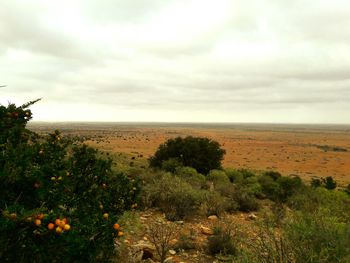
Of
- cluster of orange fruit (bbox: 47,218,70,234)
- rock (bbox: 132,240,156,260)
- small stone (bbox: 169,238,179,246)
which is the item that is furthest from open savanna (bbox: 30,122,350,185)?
cluster of orange fruit (bbox: 47,218,70,234)

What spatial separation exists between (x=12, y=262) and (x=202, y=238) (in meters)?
6.02

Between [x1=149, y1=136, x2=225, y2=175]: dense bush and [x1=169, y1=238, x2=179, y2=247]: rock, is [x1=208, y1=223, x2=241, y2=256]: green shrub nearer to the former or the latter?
[x1=169, y1=238, x2=179, y2=247]: rock

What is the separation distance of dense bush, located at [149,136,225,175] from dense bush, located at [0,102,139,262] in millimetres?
17172

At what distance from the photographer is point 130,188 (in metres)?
5.50

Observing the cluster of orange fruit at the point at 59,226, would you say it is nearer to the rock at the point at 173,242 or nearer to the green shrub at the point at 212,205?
the rock at the point at 173,242

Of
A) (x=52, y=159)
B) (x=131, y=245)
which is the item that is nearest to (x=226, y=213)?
(x=131, y=245)

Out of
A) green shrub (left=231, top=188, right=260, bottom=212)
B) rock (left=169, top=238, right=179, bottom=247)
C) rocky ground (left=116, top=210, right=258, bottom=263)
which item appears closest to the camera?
rocky ground (left=116, top=210, right=258, bottom=263)

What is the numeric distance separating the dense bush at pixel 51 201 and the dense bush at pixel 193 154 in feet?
56.3

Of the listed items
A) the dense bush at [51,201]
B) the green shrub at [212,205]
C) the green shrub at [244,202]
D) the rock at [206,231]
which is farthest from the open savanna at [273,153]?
the dense bush at [51,201]

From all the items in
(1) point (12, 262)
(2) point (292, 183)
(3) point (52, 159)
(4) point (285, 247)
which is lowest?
(2) point (292, 183)

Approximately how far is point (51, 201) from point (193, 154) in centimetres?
2015

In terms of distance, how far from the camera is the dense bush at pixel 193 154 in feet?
76.4

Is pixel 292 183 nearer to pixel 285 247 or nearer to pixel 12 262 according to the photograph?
pixel 285 247

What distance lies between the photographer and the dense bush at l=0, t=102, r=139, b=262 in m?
2.88
